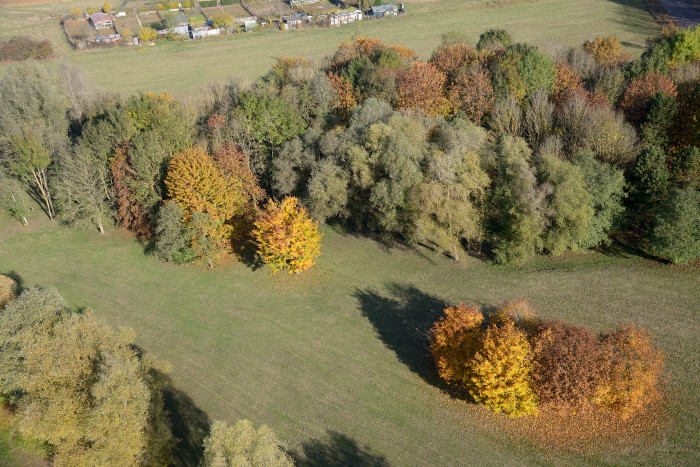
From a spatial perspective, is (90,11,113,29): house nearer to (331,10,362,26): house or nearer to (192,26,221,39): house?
(192,26,221,39): house

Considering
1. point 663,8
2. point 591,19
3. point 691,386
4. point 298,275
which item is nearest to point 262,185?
point 298,275

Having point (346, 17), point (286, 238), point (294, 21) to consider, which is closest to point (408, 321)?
point (286, 238)

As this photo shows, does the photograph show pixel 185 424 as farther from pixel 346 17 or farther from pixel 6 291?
pixel 346 17

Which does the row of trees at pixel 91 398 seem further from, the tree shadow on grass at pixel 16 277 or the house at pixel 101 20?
the house at pixel 101 20

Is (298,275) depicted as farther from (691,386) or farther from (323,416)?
(691,386)

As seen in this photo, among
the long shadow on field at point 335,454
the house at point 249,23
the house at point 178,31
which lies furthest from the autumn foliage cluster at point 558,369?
the house at point 178,31
